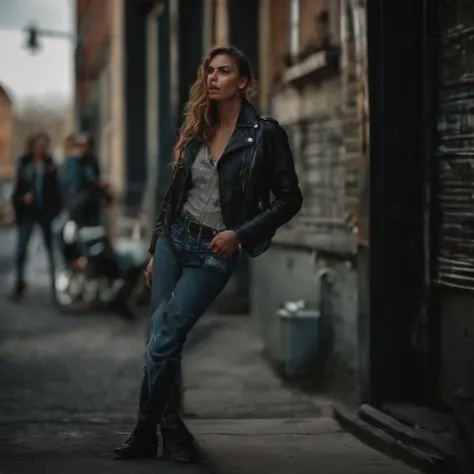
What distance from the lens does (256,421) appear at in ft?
24.2

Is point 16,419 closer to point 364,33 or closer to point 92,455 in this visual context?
point 92,455

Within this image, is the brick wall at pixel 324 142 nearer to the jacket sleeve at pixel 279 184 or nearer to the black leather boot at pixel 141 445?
the jacket sleeve at pixel 279 184

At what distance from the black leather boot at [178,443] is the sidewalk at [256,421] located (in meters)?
0.19

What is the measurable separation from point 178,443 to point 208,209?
108 centimetres

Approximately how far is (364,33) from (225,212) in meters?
1.98

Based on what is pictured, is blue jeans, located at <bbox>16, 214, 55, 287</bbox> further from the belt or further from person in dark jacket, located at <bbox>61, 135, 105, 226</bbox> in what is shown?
the belt

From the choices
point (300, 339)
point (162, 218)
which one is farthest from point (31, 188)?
point (162, 218)

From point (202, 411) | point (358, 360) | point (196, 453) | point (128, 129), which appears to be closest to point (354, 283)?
point (358, 360)

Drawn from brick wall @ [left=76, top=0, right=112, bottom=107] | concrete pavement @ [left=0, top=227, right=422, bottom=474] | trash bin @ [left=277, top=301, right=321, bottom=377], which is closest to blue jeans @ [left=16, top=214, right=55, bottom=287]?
concrete pavement @ [left=0, top=227, right=422, bottom=474]

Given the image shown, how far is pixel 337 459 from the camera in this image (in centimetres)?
629

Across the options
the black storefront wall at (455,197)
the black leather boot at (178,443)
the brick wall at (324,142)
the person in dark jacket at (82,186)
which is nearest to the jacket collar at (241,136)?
the black leather boot at (178,443)

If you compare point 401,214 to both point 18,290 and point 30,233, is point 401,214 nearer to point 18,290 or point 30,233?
point 30,233

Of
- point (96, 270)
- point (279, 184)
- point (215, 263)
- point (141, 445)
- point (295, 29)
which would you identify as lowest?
point (141, 445)

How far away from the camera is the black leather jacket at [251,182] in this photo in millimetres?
5668
